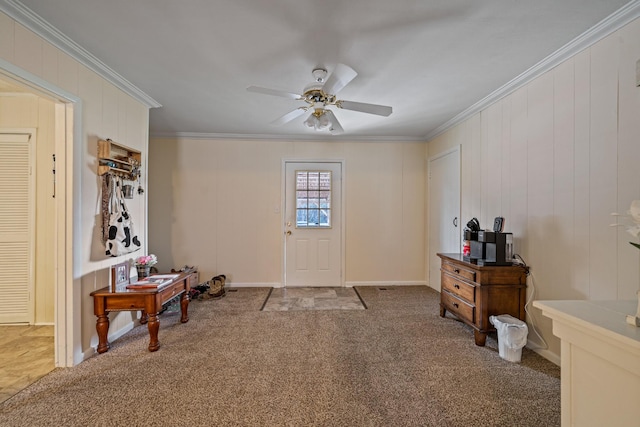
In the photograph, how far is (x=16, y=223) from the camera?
282 cm

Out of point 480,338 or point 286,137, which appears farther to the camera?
point 286,137

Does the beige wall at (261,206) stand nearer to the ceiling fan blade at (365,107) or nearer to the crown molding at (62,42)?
the crown molding at (62,42)

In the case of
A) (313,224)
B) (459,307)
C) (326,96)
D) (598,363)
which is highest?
(326,96)

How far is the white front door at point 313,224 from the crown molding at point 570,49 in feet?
7.17

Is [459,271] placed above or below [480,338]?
above

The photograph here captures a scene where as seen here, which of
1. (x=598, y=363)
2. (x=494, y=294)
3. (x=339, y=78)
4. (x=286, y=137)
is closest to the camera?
(x=598, y=363)

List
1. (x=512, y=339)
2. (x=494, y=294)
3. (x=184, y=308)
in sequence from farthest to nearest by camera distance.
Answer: (x=184, y=308), (x=494, y=294), (x=512, y=339)

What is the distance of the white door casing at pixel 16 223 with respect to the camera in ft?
9.18

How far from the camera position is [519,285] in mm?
2402

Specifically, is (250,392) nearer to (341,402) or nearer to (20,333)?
(341,402)

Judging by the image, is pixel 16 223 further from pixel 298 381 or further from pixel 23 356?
pixel 298 381

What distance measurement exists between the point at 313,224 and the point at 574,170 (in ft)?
10.2

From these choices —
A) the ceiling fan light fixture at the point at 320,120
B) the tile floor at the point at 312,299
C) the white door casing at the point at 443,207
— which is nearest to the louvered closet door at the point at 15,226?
the tile floor at the point at 312,299

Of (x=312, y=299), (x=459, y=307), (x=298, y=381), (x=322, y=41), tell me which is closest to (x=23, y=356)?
(x=298, y=381)
